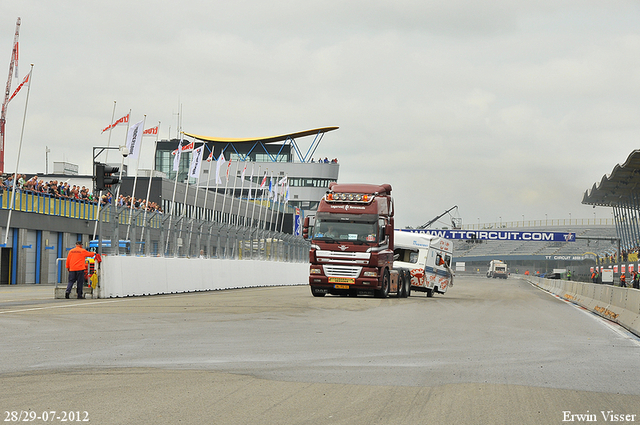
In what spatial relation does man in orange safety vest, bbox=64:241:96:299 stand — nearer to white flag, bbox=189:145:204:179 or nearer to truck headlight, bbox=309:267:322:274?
truck headlight, bbox=309:267:322:274

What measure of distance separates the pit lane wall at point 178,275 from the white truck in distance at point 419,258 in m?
7.67

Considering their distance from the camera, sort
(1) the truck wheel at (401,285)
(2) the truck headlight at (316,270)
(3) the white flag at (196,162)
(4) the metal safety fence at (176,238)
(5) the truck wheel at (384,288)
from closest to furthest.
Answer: (4) the metal safety fence at (176,238)
(2) the truck headlight at (316,270)
(5) the truck wheel at (384,288)
(1) the truck wheel at (401,285)
(3) the white flag at (196,162)

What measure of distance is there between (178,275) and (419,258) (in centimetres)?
986

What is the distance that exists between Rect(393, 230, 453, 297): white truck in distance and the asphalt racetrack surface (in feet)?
51.2

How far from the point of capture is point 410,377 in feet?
28.2

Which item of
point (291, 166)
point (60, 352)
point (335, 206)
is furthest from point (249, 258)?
point (291, 166)

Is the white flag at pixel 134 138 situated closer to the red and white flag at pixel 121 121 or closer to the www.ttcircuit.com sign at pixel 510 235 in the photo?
the red and white flag at pixel 121 121

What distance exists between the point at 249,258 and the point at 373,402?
3186 centimetres

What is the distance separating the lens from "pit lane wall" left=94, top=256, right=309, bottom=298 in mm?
23802

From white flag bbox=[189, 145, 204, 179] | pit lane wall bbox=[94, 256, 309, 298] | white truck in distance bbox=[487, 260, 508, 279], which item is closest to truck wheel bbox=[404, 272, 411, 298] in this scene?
pit lane wall bbox=[94, 256, 309, 298]

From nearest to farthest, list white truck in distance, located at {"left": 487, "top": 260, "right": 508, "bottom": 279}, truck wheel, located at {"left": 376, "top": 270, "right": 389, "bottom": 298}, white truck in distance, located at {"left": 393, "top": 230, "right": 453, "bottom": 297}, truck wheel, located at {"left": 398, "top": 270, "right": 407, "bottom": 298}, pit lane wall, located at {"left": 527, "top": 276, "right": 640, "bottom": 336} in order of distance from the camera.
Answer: pit lane wall, located at {"left": 527, "top": 276, "right": 640, "bottom": 336}, truck wheel, located at {"left": 376, "top": 270, "right": 389, "bottom": 298}, truck wheel, located at {"left": 398, "top": 270, "right": 407, "bottom": 298}, white truck in distance, located at {"left": 393, "top": 230, "right": 453, "bottom": 297}, white truck in distance, located at {"left": 487, "top": 260, "right": 508, "bottom": 279}

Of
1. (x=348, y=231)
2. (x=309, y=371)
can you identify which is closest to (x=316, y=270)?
(x=348, y=231)

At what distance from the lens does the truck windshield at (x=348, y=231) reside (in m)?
26.2

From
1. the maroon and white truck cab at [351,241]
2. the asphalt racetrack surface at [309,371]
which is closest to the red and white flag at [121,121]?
the maroon and white truck cab at [351,241]
